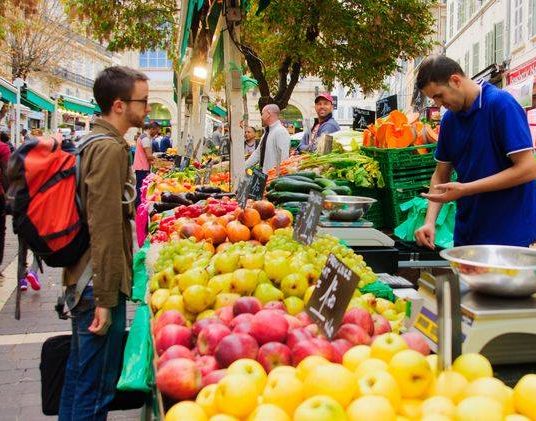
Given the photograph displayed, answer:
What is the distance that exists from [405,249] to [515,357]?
8.33 feet

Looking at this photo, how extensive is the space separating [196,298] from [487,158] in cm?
186

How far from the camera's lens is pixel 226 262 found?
288 centimetres

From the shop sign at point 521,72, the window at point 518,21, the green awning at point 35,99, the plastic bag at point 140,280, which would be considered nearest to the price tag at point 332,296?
the plastic bag at point 140,280

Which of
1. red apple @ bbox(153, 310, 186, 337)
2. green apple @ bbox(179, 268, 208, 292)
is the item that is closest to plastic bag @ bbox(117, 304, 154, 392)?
red apple @ bbox(153, 310, 186, 337)

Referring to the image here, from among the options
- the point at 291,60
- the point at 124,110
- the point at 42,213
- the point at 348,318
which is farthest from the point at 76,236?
the point at 291,60

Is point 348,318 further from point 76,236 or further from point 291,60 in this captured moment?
point 291,60

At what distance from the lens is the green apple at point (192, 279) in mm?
2738

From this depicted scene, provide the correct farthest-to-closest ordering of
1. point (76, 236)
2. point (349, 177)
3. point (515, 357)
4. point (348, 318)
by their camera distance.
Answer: point (349, 177) → point (76, 236) → point (348, 318) → point (515, 357)

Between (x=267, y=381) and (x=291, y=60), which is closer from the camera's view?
(x=267, y=381)

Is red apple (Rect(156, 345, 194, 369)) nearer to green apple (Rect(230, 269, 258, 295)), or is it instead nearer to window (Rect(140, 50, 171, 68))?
green apple (Rect(230, 269, 258, 295))

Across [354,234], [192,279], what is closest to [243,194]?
[354,234]

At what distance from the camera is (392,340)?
5.64 feet

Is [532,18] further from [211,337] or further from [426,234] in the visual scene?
[211,337]

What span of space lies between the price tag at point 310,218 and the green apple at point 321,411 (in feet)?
5.99
